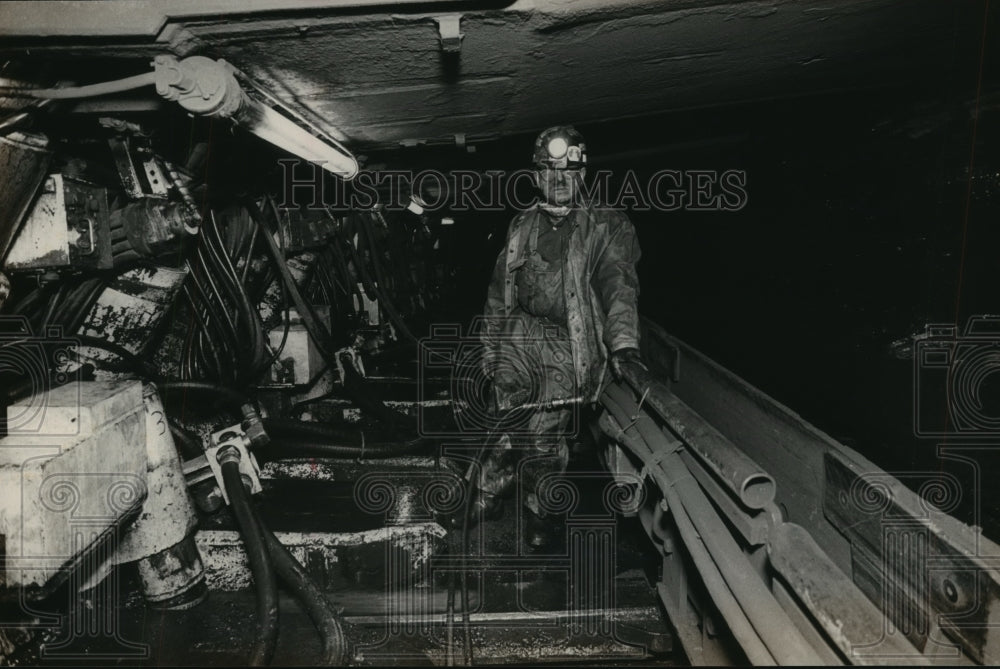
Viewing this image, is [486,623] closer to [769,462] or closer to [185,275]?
[769,462]

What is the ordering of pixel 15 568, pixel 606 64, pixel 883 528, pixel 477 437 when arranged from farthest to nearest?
pixel 477 437 → pixel 606 64 → pixel 15 568 → pixel 883 528

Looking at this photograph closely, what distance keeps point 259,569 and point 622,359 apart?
6.78ft

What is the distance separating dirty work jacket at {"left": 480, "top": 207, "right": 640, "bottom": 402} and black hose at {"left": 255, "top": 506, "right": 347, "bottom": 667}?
72.7 inches

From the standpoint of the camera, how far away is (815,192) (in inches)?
168

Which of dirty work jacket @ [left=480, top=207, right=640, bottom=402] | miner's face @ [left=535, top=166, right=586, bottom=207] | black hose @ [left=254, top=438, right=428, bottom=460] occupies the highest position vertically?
miner's face @ [left=535, top=166, right=586, bottom=207]

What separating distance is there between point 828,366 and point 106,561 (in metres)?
4.89

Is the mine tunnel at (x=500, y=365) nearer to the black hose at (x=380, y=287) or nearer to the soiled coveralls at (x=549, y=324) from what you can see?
the soiled coveralls at (x=549, y=324)

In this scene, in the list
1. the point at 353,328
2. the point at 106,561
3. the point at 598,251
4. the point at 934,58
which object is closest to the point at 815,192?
the point at 934,58

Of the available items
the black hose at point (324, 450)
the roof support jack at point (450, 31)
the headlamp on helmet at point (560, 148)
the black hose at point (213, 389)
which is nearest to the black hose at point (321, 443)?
the black hose at point (324, 450)

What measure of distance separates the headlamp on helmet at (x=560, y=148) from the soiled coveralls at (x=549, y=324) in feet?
1.18

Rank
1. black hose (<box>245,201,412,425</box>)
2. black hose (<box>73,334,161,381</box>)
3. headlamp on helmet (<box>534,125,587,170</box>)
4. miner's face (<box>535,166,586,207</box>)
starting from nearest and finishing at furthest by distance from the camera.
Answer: black hose (<box>73,334,161,381</box>)
headlamp on helmet (<box>534,125,587,170</box>)
miner's face (<box>535,166,586,207</box>)
black hose (<box>245,201,412,425</box>)

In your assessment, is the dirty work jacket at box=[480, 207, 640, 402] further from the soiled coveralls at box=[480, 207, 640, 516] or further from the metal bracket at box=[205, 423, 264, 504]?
the metal bracket at box=[205, 423, 264, 504]

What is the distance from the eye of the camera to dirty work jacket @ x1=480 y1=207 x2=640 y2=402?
346 cm

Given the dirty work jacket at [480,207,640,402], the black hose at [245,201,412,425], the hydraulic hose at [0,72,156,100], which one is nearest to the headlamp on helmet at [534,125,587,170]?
the dirty work jacket at [480,207,640,402]
